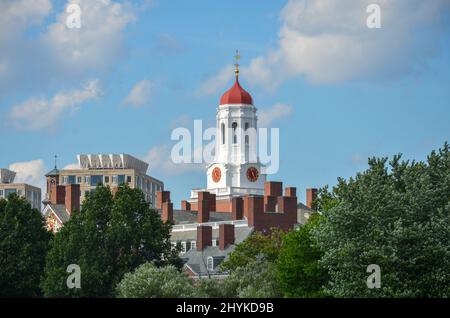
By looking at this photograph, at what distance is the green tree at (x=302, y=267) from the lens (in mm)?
99250

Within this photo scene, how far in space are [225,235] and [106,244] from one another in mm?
26230

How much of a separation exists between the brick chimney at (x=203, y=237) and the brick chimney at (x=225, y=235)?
2.32 metres

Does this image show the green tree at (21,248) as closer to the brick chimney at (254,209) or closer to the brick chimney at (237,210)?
the brick chimney at (254,209)

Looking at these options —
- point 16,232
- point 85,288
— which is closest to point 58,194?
point 16,232

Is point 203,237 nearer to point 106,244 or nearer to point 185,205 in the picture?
point 106,244

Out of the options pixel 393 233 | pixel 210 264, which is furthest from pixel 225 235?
pixel 393 233

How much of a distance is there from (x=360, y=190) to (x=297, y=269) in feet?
36.8

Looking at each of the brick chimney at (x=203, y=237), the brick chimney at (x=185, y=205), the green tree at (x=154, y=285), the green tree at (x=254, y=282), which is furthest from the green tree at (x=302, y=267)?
the brick chimney at (x=185, y=205)

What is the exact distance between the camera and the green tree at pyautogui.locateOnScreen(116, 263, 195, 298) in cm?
10212

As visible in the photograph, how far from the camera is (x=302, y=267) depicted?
101 meters

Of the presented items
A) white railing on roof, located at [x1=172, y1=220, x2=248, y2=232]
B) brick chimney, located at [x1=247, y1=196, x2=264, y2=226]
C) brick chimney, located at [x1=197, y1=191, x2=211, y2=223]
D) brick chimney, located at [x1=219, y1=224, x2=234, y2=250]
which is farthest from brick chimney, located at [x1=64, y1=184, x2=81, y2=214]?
brick chimney, located at [x1=219, y1=224, x2=234, y2=250]

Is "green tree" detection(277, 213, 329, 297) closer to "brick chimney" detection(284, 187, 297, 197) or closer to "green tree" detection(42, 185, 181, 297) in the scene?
"green tree" detection(42, 185, 181, 297)
